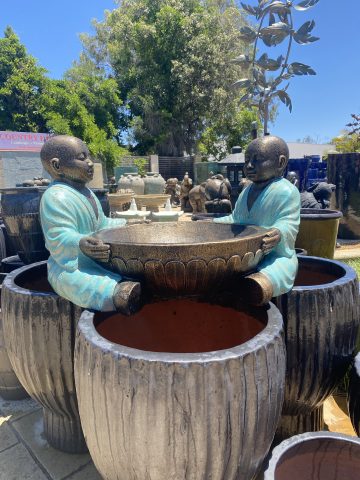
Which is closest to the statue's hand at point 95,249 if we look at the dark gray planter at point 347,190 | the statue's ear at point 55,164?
the statue's ear at point 55,164

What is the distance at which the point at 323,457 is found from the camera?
137 centimetres

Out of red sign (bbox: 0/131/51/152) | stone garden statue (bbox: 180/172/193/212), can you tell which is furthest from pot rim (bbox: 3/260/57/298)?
red sign (bbox: 0/131/51/152)

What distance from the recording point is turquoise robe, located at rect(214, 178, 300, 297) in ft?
5.22

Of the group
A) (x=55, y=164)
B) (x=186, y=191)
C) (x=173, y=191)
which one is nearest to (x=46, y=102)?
(x=173, y=191)

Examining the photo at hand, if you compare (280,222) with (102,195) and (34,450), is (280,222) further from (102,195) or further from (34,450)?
(102,195)

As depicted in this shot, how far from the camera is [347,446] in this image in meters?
1.36

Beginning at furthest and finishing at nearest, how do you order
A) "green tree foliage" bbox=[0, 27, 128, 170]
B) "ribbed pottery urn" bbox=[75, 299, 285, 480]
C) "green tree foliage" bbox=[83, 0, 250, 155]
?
"green tree foliage" bbox=[83, 0, 250, 155], "green tree foliage" bbox=[0, 27, 128, 170], "ribbed pottery urn" bbox=[75, 299, 285, 480]

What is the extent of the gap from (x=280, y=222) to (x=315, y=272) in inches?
31.8

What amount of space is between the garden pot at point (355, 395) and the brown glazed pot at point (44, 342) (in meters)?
1.31

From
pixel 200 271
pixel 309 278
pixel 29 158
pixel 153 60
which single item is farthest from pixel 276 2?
pixel 200 271

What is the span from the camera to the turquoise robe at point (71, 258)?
1.47m

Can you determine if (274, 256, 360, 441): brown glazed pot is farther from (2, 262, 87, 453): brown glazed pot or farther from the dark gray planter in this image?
the dark gray planter

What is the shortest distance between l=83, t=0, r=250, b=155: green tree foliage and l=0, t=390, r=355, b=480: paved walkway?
69.4ft

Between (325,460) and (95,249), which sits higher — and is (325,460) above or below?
below
